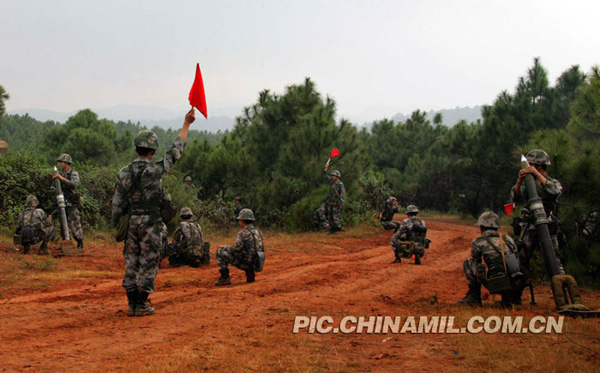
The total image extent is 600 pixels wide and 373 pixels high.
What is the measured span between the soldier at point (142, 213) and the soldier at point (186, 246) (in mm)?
4280

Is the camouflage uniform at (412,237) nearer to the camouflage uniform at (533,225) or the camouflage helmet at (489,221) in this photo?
the camouflage uniform at (533,225)

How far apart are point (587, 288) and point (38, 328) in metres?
7.80

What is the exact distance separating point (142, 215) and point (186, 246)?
14.8 feet

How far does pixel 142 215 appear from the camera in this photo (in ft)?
20.3

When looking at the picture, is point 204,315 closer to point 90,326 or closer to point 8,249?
point 90,326

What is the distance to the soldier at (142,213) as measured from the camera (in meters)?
6.15

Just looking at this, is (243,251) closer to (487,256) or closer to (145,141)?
(145,141)

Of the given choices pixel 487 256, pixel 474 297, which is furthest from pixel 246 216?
pixel 487 256

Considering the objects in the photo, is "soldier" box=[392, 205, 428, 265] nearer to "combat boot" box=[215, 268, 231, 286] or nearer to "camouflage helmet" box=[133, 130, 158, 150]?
"combat boot" box=[215, 268, 231, 286]

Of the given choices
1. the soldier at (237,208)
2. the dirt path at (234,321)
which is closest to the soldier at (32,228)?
the dirt path at (234,321)

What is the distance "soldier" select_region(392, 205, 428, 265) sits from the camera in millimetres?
11281

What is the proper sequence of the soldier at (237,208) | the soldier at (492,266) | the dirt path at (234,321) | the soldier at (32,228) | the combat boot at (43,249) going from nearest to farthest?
the dirt path at (234,321) < the soldier at (492,266) < the soldier at (32,228) < the combat boot at (43,249) < the soldier at (237,208)

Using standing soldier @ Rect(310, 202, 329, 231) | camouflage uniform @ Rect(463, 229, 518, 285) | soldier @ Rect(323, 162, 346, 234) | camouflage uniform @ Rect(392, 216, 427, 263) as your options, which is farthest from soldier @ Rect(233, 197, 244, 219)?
camouflage uniform @ Rect(463, 229, 518, 285)

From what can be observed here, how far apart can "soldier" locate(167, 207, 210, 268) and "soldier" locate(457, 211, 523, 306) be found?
566 cm
